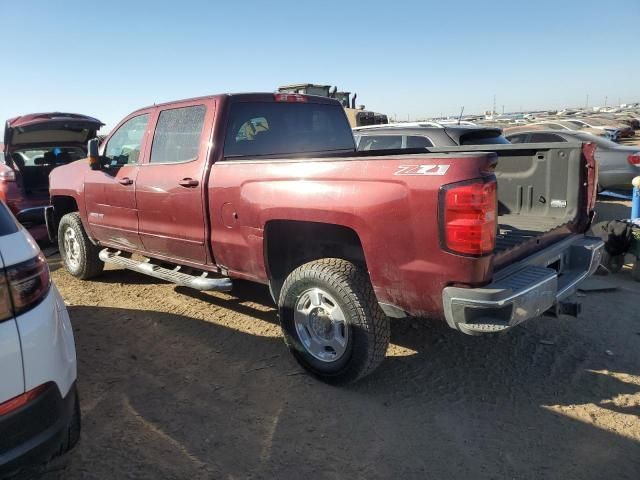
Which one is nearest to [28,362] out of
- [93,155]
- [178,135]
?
[178,135]

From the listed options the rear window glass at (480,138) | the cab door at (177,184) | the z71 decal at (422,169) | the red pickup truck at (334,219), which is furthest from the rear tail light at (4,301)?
the rear window glass at (480,138)

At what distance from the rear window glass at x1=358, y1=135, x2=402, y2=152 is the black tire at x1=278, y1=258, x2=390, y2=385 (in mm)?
4919

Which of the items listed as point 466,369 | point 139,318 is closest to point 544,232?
point 466,369

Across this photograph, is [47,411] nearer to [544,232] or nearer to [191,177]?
[191,177]

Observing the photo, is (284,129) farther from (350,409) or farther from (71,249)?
(71,249)

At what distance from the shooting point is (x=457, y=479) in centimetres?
251

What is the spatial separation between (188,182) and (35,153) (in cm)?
576

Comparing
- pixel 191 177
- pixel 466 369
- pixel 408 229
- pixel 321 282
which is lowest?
pixel 466 369

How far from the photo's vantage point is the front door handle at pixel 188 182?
4014 mm

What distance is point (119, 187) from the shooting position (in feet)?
16.0

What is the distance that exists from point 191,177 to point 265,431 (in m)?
2.10

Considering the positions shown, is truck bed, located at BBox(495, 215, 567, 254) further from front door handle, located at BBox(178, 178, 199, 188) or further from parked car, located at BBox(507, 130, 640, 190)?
parked car, located at BBox(507, 130, 640, 190)

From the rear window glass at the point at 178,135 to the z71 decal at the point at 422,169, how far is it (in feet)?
6.60

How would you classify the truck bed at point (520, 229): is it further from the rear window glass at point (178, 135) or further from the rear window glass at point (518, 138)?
the rear window glass at point (518, 138)
